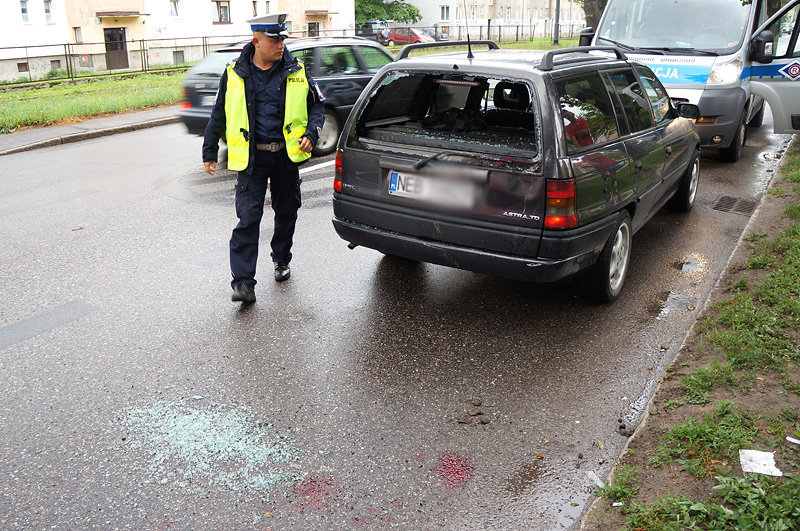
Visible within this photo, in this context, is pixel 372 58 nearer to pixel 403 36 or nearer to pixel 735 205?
pixel 735 205

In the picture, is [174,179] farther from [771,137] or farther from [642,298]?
[771,137]

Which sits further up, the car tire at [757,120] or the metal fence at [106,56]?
the metal fence at [106,56]

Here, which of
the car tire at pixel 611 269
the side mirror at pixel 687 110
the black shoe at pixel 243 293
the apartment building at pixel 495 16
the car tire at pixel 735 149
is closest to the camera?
the car tire at pixel 611 269

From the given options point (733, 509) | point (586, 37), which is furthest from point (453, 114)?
point (586, 37)

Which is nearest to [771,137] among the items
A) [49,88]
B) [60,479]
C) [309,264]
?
[309,264]

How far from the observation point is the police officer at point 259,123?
4918mm

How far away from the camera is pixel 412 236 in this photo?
4.75 m

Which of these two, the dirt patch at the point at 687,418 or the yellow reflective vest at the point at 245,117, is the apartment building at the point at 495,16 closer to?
the yellow reflective vest at the point at 245,117

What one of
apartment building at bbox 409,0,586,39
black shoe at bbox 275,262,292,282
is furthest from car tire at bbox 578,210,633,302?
apartment building at bbox 409,0,586,39

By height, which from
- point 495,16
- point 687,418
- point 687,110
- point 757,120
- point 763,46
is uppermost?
point 495,16

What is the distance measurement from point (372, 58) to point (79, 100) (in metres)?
9.09

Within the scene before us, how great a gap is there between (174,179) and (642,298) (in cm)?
640

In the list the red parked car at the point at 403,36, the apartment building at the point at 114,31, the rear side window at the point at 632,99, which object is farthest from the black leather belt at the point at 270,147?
the red parked car at the point at 403,36

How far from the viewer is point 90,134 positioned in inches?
526
